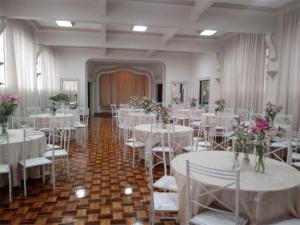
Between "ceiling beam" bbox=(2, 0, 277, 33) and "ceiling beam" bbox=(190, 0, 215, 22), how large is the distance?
0.03 metres

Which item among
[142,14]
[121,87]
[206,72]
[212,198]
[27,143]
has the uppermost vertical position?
[142,14]

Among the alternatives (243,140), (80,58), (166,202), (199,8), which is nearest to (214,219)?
(166,202)

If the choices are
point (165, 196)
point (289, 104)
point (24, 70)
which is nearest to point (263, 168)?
point (165, 196)

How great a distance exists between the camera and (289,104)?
231 inches

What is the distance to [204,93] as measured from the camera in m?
11.6

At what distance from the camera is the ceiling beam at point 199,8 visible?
499cm

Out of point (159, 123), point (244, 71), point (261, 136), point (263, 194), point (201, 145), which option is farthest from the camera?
point (244, 71)

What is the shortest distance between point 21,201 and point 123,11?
4.37 meters

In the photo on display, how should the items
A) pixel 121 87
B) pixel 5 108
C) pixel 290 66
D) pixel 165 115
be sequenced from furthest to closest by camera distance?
pixel 121 87, pixel 290 66, pixel 165 115, pixel 5 108

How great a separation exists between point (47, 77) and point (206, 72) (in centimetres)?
697

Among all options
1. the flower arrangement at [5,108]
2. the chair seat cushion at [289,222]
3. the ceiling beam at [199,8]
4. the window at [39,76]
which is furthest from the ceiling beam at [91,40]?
the chair seat cushion at [289,222]

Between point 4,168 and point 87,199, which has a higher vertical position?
point 4,168

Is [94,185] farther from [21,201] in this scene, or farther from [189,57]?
[189,57]

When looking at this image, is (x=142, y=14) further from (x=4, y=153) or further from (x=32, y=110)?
(x=32, y=110)
